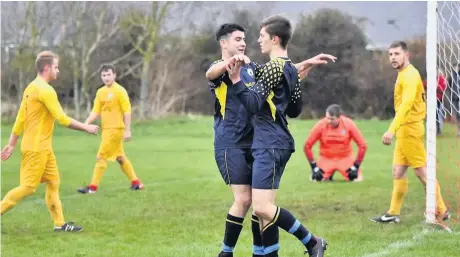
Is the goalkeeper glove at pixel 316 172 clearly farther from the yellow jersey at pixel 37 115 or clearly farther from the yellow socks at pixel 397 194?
the yellow jersey at pixel 37 115

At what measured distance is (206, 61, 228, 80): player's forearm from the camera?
18.2 feet

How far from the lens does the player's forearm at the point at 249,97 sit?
5551 millimetres

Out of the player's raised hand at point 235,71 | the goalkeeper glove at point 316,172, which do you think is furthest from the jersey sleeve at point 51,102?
the goalkeeper glove at point 316,172

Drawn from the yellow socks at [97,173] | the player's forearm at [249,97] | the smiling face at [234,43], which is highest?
the smiling face at [234,43]

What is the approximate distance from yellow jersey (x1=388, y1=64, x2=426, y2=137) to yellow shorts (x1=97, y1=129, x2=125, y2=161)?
490 centimetres

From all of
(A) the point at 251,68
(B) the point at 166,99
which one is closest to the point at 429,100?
(A) the point at 251,68

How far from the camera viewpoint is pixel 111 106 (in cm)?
1184

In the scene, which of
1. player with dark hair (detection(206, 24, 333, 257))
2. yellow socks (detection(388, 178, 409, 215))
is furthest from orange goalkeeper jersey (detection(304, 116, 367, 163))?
player with dark hair (detection(206, 24, 333, 257))

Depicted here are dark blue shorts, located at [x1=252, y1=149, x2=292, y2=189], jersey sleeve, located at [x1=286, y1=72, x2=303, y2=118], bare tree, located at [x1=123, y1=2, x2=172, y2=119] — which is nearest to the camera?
dark blue shorts, located at [x1=252, y1=149, x2=292, y2=189]

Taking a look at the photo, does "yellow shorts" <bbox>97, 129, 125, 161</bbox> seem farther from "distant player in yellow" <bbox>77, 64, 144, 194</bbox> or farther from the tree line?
the tree line

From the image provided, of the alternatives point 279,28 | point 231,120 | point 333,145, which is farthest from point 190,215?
point 333,145

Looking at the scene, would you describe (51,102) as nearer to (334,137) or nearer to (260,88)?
(260,88)

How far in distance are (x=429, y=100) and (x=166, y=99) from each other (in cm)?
2644

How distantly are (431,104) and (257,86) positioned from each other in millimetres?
2936
